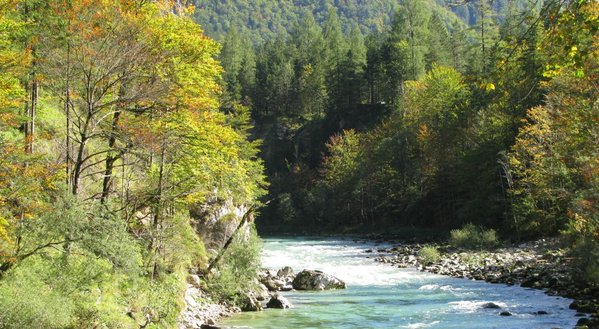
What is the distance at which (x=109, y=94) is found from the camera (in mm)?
17578

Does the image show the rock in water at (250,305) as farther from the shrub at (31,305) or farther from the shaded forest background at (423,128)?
the shaded forest background at (423,128)

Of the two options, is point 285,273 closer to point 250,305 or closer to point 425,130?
point 250,305

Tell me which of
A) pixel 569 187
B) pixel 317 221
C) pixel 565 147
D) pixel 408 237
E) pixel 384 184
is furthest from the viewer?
pixel 317 221

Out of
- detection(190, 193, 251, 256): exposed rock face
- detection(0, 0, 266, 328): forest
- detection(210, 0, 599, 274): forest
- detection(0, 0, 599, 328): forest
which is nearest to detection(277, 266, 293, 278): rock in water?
detection(0, 0, 599, 328): forest

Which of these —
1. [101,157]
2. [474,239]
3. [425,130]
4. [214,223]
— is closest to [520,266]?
[474,239]

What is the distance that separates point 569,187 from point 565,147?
22.9 feet

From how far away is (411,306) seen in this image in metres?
22.3

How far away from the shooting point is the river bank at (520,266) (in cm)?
2120

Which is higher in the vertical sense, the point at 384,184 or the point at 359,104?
the point at 359,104

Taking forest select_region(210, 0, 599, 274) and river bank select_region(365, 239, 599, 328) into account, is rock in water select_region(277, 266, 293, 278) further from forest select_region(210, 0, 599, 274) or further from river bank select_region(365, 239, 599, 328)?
river bank select_region(365, 239, 599, 328)

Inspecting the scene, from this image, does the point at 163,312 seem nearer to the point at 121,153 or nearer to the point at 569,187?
the point at 121,153

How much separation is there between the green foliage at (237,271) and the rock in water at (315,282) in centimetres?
378

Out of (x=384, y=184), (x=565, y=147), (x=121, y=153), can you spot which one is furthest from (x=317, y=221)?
(x=121, y=153)

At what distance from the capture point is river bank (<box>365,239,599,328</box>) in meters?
21.2
